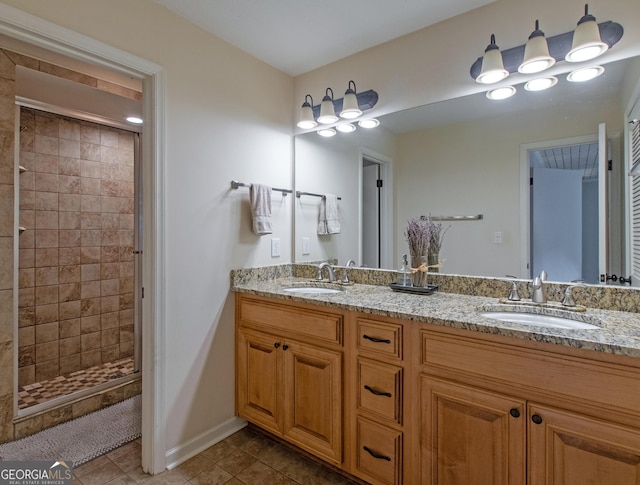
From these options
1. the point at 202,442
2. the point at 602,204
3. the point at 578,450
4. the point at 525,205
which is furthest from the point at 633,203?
the point at 202,442

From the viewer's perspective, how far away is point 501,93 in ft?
5.53

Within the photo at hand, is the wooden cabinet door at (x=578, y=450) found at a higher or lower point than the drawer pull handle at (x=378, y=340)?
lower

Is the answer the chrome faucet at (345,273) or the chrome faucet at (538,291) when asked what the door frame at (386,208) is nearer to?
the chrome faucet at (345,273)

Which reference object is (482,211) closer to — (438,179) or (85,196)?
(438,179)

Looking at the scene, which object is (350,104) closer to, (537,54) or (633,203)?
(537,54)

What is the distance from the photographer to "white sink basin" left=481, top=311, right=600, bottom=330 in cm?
133

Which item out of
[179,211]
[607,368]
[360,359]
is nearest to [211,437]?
[360,359]

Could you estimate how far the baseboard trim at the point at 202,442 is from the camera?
1779 millimetres

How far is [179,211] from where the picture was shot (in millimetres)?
1812

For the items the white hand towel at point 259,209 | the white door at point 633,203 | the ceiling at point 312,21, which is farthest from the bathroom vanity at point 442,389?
the ceiling at point 312,21

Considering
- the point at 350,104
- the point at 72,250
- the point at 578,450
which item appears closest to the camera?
the point at 578,450

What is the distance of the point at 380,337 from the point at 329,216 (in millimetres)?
1176

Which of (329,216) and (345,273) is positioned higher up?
(329,216)

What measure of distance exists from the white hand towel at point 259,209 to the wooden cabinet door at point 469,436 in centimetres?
127
